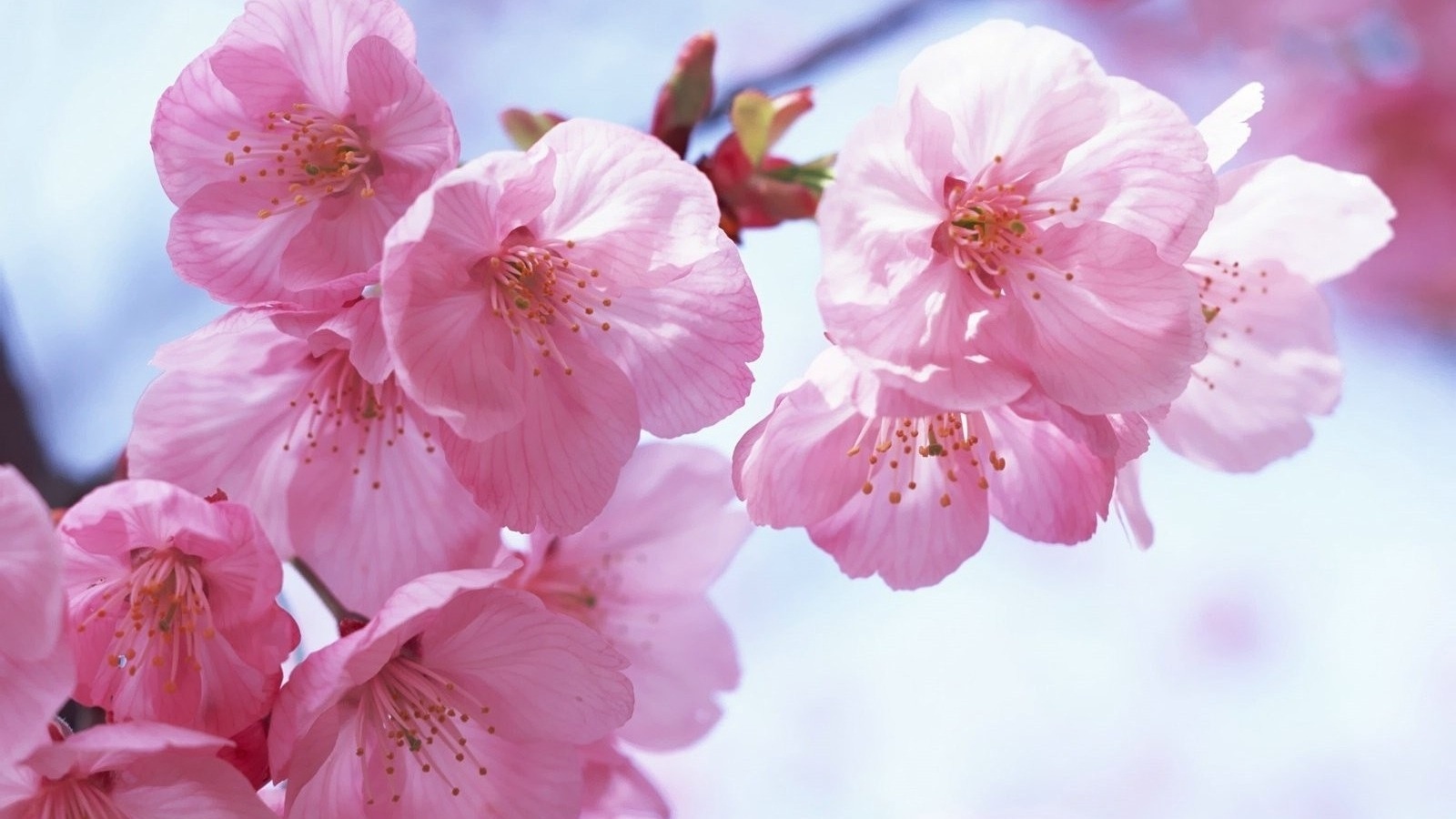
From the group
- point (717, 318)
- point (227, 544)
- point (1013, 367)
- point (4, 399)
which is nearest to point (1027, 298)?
point (1013, 367)

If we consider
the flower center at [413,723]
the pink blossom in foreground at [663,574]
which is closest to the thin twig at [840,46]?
the pink blossom in foreground at [663,574]

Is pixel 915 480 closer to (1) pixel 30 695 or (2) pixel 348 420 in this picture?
(2) pixel 348 420

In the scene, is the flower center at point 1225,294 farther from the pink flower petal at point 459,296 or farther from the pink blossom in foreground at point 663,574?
the pink flower petal at point 459,296

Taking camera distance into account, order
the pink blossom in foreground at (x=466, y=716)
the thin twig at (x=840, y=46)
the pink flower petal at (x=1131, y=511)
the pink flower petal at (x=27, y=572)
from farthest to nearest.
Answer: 1. the thin twig at (x=840, y=46)
2. the pink flower petal at (x=1131, y=511)
3. the pink blossom in foreground at (x=466, y=716)
4. the pink flower petal at (x=27, y=572)

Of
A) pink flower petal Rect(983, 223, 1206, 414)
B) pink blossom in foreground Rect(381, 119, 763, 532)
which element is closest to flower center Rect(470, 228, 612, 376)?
pink blossom in foreground Rect(381, 119, 763, 532)

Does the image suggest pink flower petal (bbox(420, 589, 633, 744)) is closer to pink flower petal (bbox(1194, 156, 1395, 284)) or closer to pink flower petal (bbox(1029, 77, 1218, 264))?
pink flower petal (bbox(1029, 77, 1218, 264))

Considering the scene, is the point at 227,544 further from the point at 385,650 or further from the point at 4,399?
the point at 4,399

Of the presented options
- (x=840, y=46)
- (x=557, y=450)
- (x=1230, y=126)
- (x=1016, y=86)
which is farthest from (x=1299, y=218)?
(x=557, y=450)
